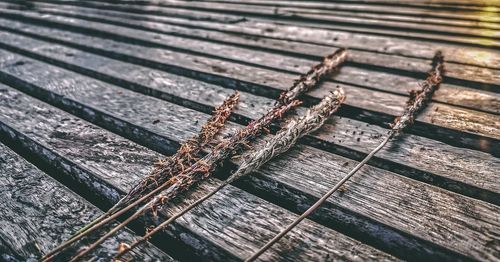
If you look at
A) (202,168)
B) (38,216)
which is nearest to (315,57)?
(202,168)

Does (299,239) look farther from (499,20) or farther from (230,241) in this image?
(499,20)

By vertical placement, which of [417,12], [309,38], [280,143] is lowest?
[280,143]

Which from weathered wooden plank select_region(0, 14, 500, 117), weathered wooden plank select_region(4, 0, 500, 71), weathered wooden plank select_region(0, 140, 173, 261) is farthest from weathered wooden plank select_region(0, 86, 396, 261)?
weathered wooden plank select_region(4, 0, 500, 71)

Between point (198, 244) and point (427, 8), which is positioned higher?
point (427, 8)

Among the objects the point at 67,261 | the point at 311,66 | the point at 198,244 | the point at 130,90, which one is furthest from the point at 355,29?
the point at 67,261

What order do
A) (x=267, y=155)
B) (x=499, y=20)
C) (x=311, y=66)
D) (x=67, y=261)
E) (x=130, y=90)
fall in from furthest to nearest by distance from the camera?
(x=499, y=20) < (x=311, y=66) < (x=130, y=90) < (x=267, y=155) < (x=67, y=261)

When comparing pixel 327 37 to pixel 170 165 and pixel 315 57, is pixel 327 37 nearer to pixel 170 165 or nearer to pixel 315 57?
pixel 315 57

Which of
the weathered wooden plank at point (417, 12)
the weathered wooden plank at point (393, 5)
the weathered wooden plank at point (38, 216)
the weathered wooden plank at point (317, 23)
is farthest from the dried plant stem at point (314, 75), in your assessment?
the weathered wooden plank at point (393, 5)
